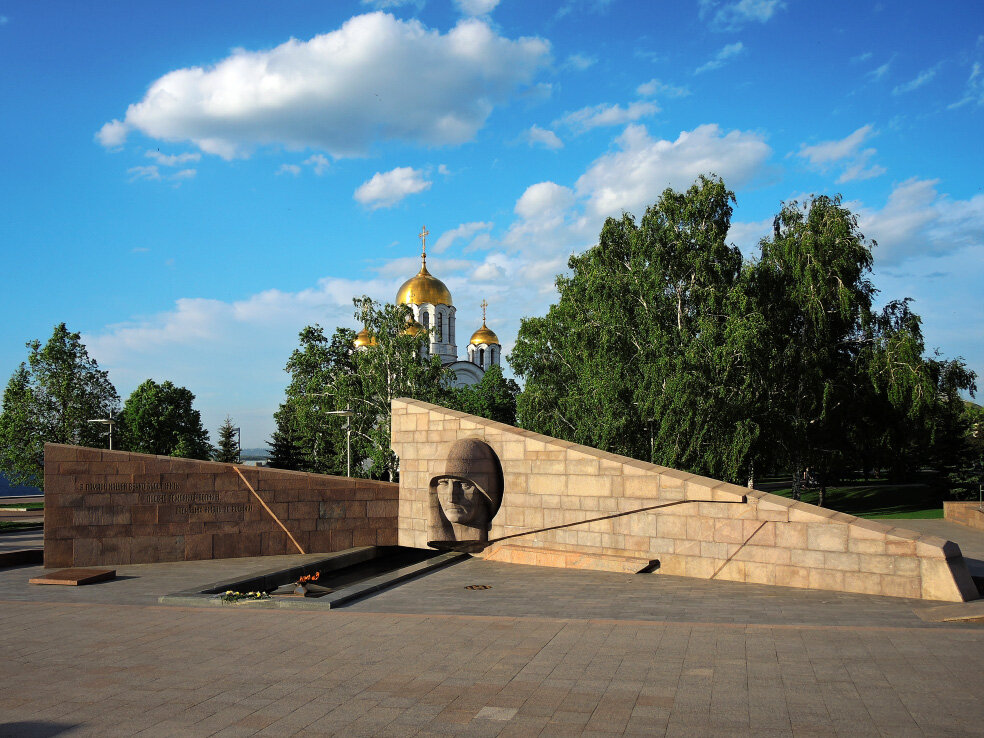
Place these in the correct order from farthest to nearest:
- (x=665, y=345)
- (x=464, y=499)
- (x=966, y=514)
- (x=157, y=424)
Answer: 1. (x=157, y=424)
2. (x=665, y=345)
3. (x=966, y=514)
4. (x=464, y=499)

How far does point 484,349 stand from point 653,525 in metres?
52.3

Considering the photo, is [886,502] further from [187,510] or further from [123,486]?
[123,486]

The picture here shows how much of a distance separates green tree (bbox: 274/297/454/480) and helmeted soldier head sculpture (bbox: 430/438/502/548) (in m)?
14.1

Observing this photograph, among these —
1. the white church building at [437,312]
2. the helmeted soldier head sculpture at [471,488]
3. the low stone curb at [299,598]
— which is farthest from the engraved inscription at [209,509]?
the white church building at [437,312]

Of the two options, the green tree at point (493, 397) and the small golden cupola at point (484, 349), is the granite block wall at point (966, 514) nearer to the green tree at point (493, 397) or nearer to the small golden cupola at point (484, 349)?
the green tree at point (493, 397)

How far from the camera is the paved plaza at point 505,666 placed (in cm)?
536

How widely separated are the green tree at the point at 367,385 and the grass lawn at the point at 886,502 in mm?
15449

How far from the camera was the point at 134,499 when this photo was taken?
13.9 m

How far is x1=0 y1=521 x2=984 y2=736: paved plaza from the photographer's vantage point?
5363 mm

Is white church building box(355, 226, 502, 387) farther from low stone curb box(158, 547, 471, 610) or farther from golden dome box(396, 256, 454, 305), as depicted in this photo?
low stone curb box(158, 547, 471, 610)

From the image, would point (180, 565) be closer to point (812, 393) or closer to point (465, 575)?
point (465, 575)

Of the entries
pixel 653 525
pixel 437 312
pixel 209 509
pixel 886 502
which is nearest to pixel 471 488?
pixel 653 525

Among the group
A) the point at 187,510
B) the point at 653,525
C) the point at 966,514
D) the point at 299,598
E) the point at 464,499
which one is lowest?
the point at 966,514

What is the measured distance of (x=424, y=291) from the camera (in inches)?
2217
